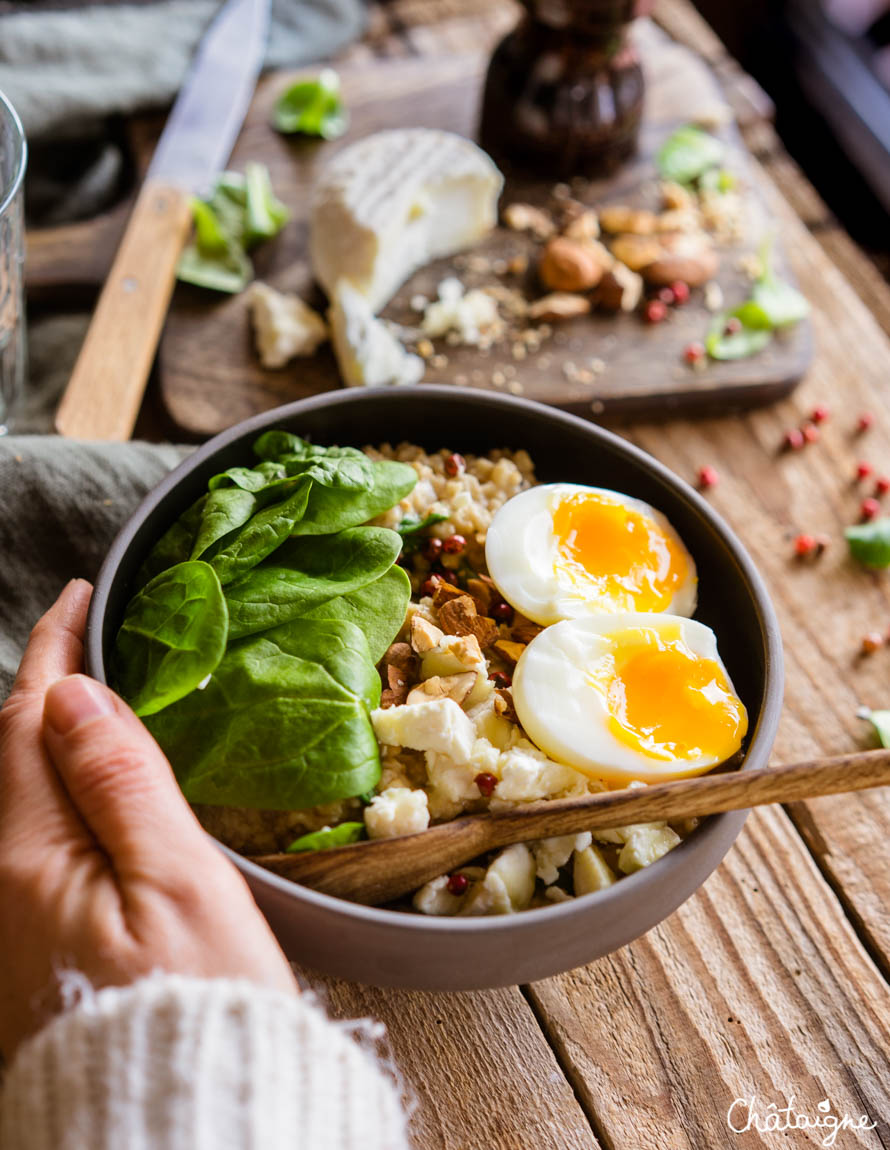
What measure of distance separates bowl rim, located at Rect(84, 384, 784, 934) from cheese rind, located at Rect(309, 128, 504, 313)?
0.59 meters

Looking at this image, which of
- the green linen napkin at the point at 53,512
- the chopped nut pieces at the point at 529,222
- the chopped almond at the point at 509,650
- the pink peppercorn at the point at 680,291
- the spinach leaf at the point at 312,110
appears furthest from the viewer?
the spinach leaf at the point at 312,110

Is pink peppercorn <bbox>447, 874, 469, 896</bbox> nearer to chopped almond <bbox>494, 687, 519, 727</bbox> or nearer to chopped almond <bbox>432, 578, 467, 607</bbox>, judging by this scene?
chopped almond <bbox>494, 687, 519, 727</bbox>

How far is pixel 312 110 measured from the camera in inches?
94.1

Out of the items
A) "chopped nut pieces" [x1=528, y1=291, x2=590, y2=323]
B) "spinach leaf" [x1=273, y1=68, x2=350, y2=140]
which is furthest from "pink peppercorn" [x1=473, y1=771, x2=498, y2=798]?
"spinach leaf" [x1=273, y1=68, x2=350, y2=140]

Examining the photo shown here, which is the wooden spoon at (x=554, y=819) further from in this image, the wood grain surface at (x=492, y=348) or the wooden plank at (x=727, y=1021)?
the wood grain surface at (x=492, y=348)

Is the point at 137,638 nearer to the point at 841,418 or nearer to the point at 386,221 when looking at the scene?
the point at 386,221

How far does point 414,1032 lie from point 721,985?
0.40m

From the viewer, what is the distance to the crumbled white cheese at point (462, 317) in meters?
2.04

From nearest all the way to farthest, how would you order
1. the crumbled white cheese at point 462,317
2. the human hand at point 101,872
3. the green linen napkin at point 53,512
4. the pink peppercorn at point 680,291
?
the human hand at point 101,872, the green linen napkin at point 53,512, the crumbled white cheese at point 462,317, the pink peppercorn at point 680,291

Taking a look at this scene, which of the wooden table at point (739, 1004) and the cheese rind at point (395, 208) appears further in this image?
the cheese rind at point (395, 208)

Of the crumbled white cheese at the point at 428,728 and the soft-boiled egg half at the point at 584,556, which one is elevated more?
the soft-boiled egg half at the point at 584,556

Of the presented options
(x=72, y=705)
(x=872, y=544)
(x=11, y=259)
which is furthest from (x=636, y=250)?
(x=72, y=705)

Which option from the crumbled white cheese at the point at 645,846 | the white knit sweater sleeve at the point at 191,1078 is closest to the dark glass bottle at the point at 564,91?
the crumbled white cheese at the point at 645,846

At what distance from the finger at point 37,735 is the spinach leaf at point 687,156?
176 cm
